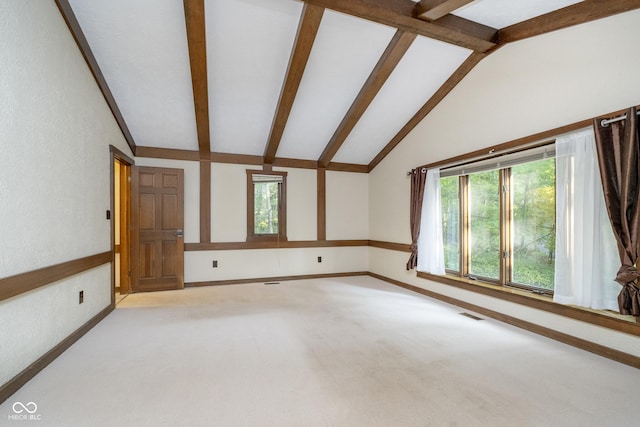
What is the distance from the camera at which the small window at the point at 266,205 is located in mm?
5703

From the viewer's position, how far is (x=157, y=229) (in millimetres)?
4973

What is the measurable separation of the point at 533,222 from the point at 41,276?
483 centimetres

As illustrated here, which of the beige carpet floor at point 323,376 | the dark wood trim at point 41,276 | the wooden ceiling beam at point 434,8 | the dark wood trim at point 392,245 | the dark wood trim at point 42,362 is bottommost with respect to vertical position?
the beige carpet floor at point 323,376

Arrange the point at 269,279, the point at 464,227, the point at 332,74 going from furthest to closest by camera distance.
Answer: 1. the point at 269,279
2. the point at 464,227
3. the point at 332,74

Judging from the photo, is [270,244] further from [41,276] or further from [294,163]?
[41,276]

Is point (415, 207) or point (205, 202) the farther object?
point (205, 202)

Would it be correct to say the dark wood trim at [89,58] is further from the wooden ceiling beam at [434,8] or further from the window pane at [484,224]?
the window pane at [484,224]

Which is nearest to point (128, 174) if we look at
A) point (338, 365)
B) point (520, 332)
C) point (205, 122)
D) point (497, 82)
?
point (205, 122)

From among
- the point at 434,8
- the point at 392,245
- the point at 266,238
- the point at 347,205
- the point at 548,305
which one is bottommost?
the point at 548,305

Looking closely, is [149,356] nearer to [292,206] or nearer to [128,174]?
[128,174]

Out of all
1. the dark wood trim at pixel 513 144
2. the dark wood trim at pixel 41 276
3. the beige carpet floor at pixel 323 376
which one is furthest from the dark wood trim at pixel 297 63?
the dark wood trim at pixel 41 276

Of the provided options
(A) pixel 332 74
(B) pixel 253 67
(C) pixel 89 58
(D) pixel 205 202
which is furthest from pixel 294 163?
(C) pixel 89 58

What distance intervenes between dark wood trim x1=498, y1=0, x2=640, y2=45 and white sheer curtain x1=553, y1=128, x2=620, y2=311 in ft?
3.32

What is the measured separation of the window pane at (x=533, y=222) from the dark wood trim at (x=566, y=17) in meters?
1.32
